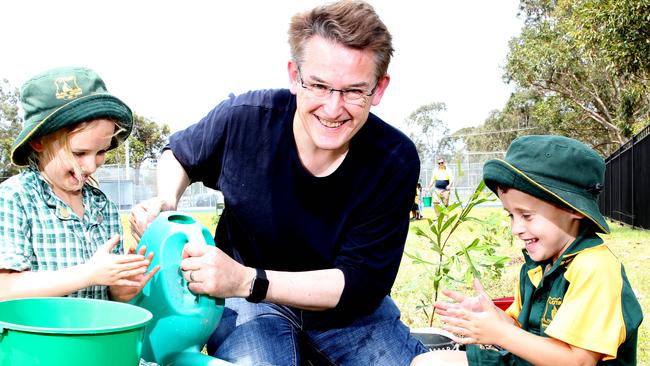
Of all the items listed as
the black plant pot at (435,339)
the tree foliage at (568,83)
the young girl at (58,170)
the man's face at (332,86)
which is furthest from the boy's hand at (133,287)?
the tree foliage at (568,83)

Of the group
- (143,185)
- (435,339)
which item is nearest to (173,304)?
(435,339)

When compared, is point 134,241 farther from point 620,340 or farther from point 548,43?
point 548,43

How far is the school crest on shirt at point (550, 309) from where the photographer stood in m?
2.02

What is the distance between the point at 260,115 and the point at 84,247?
0.75 meters

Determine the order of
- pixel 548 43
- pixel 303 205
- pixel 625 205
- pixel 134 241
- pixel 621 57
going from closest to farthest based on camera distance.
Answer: pixel 134 241 → pixel 303 205 → pixel 621 57 → pixel 625 205 → pixel 548 43

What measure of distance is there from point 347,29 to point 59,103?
2.91ft

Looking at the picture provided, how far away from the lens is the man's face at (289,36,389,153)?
2.02 metres

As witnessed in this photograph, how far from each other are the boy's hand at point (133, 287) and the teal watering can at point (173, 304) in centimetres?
4

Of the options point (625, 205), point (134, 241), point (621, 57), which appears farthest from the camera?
point (625, 205)

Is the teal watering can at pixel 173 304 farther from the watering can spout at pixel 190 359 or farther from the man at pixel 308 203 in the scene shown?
the man at pixel 308 203

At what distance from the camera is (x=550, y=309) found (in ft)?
6.72

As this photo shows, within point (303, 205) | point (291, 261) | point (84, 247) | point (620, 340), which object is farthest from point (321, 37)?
point (620, 340)

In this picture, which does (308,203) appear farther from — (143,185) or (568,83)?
(143,185)

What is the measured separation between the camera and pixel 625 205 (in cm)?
1346
